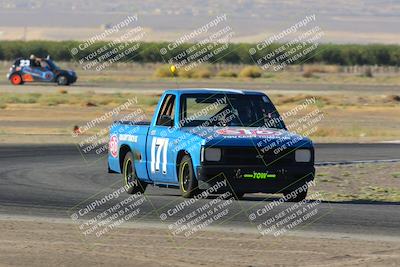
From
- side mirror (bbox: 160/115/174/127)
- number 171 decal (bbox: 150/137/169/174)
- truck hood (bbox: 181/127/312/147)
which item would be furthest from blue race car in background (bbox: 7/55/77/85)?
truck hood (bbox: 181/127/312/147)

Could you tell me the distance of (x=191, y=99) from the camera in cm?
1769

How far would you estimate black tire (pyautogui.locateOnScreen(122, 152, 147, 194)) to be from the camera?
18.4 m

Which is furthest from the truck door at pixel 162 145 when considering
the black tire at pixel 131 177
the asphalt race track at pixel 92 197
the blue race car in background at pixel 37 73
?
the blue race car in background at pixel 37 73

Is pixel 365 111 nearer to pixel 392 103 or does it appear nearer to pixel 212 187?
pixel 392 103

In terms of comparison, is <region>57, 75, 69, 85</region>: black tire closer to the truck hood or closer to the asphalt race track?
the asphalt race track

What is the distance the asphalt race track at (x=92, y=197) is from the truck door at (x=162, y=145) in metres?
0.38

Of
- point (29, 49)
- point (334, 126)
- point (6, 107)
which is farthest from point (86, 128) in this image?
point (29, 49)

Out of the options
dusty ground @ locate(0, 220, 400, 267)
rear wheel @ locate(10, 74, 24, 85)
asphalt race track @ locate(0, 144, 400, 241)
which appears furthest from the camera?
rear wheel @ locate(10, 74, 24, 85)

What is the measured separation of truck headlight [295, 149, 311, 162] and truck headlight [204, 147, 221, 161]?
1.09m

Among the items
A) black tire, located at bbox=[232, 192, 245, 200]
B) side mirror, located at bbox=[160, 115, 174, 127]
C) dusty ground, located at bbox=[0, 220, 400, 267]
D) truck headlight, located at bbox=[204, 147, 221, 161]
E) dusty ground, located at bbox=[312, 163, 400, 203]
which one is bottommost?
dusty ground, located at bbox=[312, 163, 400, 203]

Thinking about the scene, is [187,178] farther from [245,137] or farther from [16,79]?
[16,79]

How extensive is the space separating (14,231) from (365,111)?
36.3 metres

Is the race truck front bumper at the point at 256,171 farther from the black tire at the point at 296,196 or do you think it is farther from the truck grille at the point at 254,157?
the black tire at the point at 296,196

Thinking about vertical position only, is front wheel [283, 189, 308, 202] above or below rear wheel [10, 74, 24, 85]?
above
